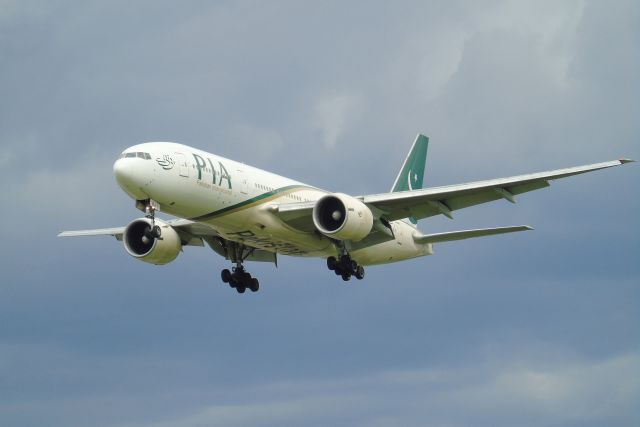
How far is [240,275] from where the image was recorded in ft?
182

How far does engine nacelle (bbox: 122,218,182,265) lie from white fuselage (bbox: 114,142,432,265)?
326 centimetres

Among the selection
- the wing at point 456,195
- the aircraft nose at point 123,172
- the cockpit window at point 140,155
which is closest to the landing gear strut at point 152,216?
the aircraft nose at point 123,172

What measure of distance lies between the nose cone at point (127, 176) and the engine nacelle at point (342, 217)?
7.93 m

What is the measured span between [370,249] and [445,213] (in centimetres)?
452

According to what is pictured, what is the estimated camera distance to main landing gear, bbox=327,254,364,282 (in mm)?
51969

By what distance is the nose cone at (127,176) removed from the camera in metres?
44.8

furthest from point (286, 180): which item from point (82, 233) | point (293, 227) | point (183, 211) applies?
point (82, 233)

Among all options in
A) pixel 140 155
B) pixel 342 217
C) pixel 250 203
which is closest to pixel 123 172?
pixel 140 155

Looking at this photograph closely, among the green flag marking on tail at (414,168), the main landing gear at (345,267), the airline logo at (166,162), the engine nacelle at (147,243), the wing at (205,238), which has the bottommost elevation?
the main landing gear at (345,267)

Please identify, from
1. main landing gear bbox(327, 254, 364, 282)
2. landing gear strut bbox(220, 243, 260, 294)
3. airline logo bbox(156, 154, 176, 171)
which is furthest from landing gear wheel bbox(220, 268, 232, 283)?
airline logo bbox(156, 154, 176, 171)

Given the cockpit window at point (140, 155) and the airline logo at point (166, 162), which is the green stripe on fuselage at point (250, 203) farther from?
the cockpit window at point (140, 155)

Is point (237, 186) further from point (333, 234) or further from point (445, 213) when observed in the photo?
point (445, 213)

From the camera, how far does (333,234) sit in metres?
48.7

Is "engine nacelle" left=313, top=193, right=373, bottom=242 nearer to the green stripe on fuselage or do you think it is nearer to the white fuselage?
the white fuselage
